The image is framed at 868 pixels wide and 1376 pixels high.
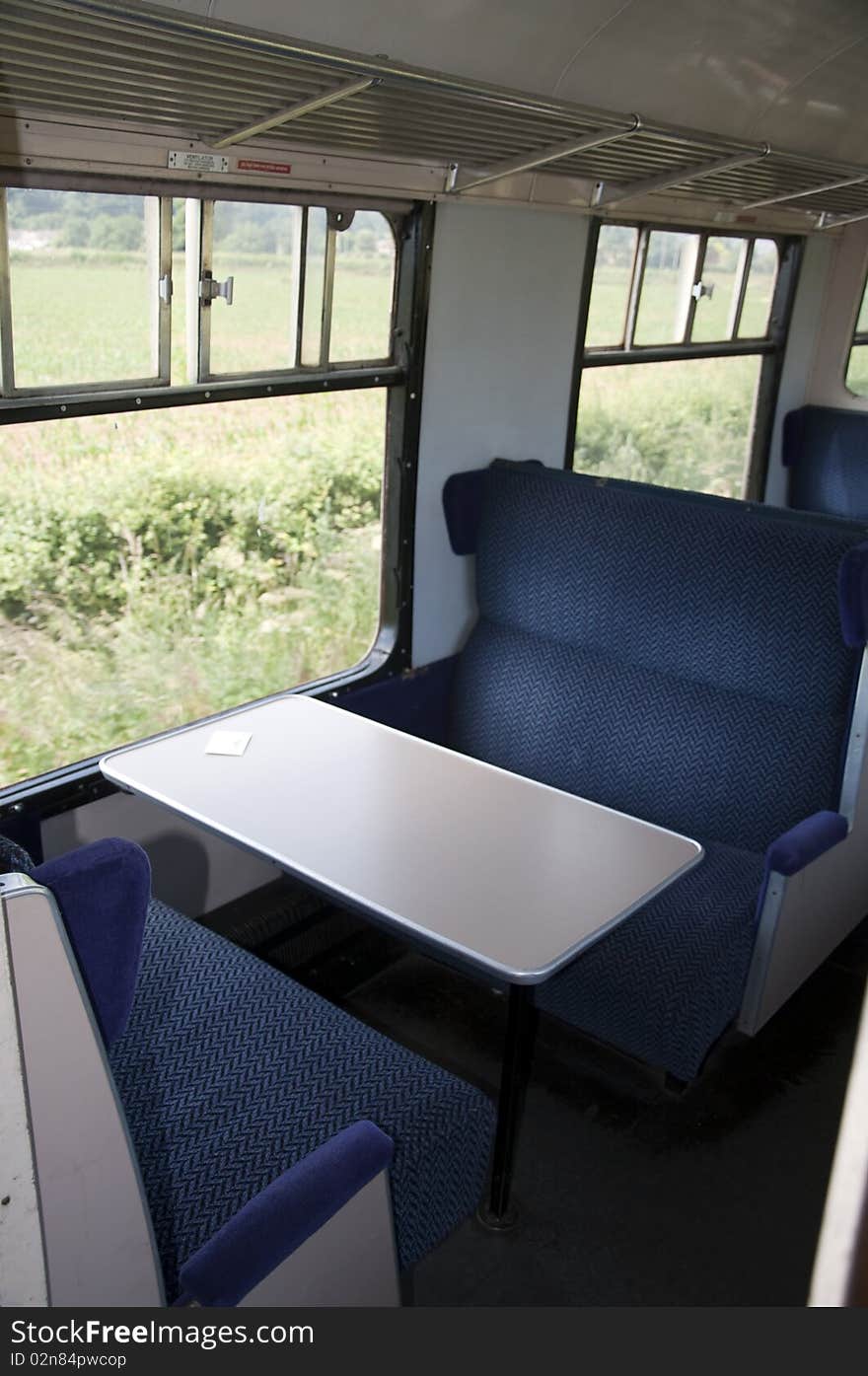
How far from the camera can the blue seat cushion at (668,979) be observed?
2781 mm

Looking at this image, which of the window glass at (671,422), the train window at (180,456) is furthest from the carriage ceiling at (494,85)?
the window glass at (671,422)

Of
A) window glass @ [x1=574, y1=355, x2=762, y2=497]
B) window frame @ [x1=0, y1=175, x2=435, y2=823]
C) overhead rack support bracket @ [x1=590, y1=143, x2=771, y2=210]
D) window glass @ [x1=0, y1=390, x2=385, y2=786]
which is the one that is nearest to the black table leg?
window frame @ [x1=0, y1=175, x2=435, y2=823]

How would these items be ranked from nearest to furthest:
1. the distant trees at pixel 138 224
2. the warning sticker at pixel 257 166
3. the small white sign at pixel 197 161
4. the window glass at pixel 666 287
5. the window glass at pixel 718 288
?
the distant trees at pixel 138 224 < the small white sign at pixel 197 161 < the warning sticker at pixel 257 166 < the window glass at pixel 666 287 < the window glass at pixel 718 288

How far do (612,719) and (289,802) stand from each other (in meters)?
1.17

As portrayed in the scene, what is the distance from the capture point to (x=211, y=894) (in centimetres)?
350

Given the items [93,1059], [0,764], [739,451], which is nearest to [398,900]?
[93,1059]

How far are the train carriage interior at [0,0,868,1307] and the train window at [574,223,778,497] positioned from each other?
0.12 meters

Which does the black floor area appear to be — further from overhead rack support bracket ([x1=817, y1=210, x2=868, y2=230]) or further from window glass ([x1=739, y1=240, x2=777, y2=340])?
overhead rack support bracket ([x1=817, y1=210, x2=868, y2=230])

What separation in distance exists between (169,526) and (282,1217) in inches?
77.9

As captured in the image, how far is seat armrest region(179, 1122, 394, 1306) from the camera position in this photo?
1645 mm

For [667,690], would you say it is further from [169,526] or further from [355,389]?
[169,526]

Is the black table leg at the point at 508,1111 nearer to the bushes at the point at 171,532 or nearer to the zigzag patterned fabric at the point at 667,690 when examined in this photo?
the zigzag patterned fabric at the point at 667,690

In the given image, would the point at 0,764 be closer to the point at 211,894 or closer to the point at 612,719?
the point at 211,894

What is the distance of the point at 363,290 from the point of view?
11.0 feet
